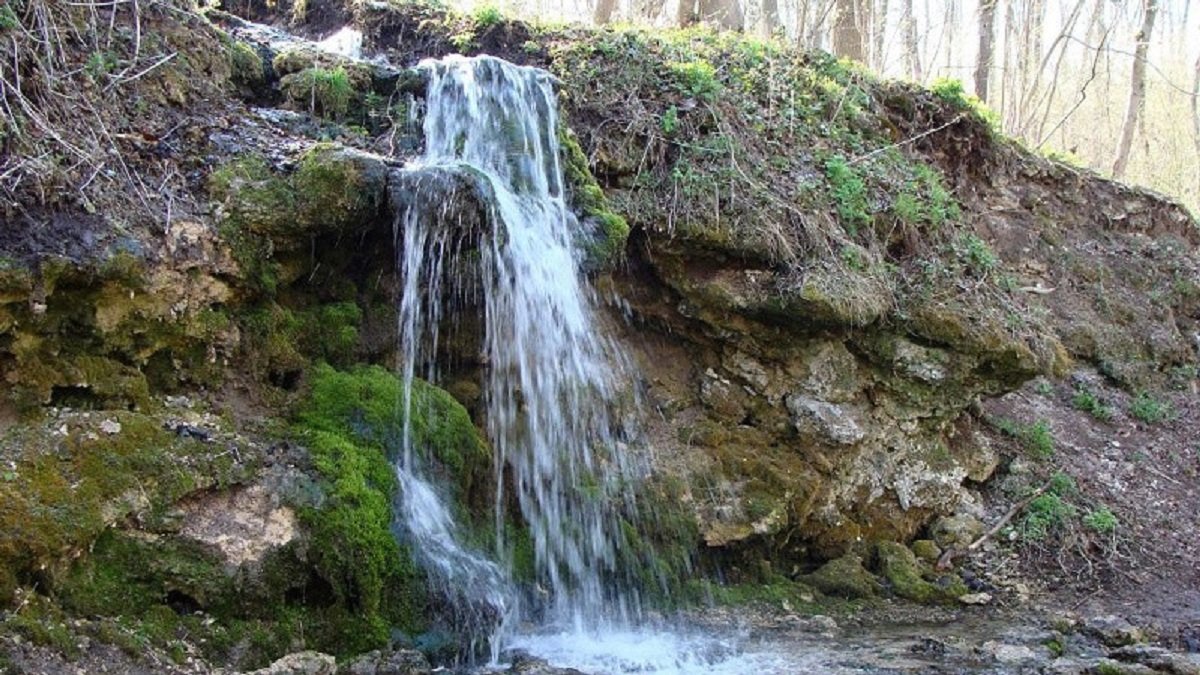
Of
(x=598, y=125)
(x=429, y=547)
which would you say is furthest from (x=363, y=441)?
(x=598, y=125)

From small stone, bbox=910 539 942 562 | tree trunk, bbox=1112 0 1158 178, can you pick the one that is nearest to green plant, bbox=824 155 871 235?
small stone, bbox=910 539 942 562

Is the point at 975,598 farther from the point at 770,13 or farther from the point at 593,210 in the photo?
the point at 770,13

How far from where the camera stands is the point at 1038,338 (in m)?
8.43

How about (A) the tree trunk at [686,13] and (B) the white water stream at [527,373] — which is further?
(A) the tree trunk at [686,13]

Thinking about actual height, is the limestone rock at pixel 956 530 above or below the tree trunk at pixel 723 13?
below

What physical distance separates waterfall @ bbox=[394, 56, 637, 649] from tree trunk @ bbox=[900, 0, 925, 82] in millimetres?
11356

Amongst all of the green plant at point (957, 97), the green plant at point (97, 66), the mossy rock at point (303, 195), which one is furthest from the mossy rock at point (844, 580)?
the green plant at point (97, 66)

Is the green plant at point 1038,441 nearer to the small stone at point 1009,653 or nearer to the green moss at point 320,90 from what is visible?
the small stone at point 1009,653

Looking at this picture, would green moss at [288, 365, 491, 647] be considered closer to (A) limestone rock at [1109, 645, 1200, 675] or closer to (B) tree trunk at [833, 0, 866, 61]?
(A) limestone rock at [1109, 645, 1200, 675]

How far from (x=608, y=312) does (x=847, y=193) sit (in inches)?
105

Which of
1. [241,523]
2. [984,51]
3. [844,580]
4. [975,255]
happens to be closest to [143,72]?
[241,523]

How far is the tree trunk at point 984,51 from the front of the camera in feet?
47.1

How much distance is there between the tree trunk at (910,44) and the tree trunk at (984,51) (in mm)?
1491

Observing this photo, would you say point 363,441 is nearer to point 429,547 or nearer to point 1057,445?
point 429,547
